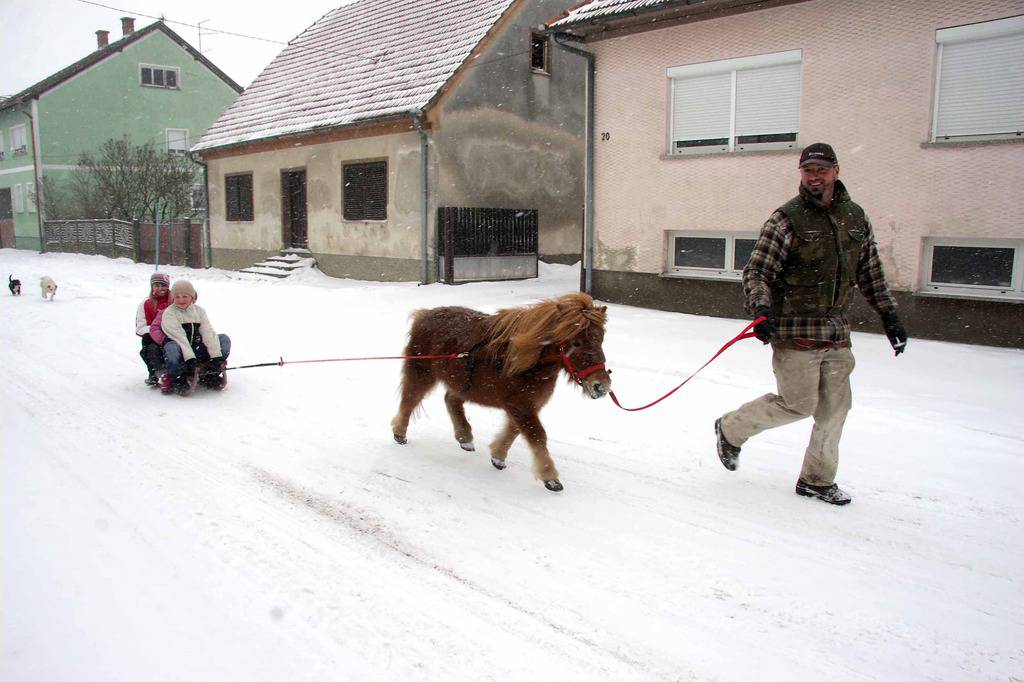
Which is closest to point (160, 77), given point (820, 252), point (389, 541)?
point (389, 541)

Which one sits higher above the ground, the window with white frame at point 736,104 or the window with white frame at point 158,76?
the window with white frame at point 158,76

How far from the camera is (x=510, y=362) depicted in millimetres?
4809

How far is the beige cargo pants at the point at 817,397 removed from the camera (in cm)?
454

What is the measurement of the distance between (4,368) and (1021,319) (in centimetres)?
1210

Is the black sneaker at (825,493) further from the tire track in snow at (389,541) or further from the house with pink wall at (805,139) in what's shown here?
the house with pink wall at (805,139)

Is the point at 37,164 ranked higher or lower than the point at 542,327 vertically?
higher

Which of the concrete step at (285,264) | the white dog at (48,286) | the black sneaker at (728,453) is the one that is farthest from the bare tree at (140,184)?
the black sneaker at (728,453)

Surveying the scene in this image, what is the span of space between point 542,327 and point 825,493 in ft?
6.71

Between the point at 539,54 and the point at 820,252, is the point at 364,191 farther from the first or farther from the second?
the point at 820,252

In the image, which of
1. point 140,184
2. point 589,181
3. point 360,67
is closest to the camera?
point 589,181

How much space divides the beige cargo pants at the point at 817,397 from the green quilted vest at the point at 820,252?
0.28 m

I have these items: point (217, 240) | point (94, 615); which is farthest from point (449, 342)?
point (217, 240)

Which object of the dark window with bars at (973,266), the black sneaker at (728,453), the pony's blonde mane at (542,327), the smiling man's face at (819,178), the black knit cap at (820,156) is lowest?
the black sneaker at (728,453)

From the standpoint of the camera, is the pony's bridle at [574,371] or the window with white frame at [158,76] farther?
the window with white frame at [158,76]
